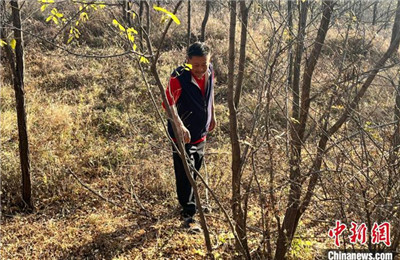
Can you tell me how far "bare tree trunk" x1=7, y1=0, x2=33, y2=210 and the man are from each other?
4.41 ft

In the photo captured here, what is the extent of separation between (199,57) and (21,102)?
174 centimetres

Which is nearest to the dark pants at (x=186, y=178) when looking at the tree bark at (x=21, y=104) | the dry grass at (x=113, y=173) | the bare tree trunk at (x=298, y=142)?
the dry grass at (x=113, y=173)

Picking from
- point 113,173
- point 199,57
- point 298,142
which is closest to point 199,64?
point 199,57

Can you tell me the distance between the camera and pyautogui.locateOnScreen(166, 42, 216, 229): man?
249 cm

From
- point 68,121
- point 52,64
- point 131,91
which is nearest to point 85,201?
point 68,121

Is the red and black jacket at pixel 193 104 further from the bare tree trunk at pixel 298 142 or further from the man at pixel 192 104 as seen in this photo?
the bare tree trunk at pixel 298 142

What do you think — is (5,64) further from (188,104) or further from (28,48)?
(188,104)

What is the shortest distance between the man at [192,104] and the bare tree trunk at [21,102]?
134cm

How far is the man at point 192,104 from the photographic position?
249 cm

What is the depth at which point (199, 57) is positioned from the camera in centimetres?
245

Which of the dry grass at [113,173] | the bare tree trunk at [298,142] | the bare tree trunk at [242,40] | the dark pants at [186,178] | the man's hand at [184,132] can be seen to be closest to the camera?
the bare tree trunk at [298,142]
